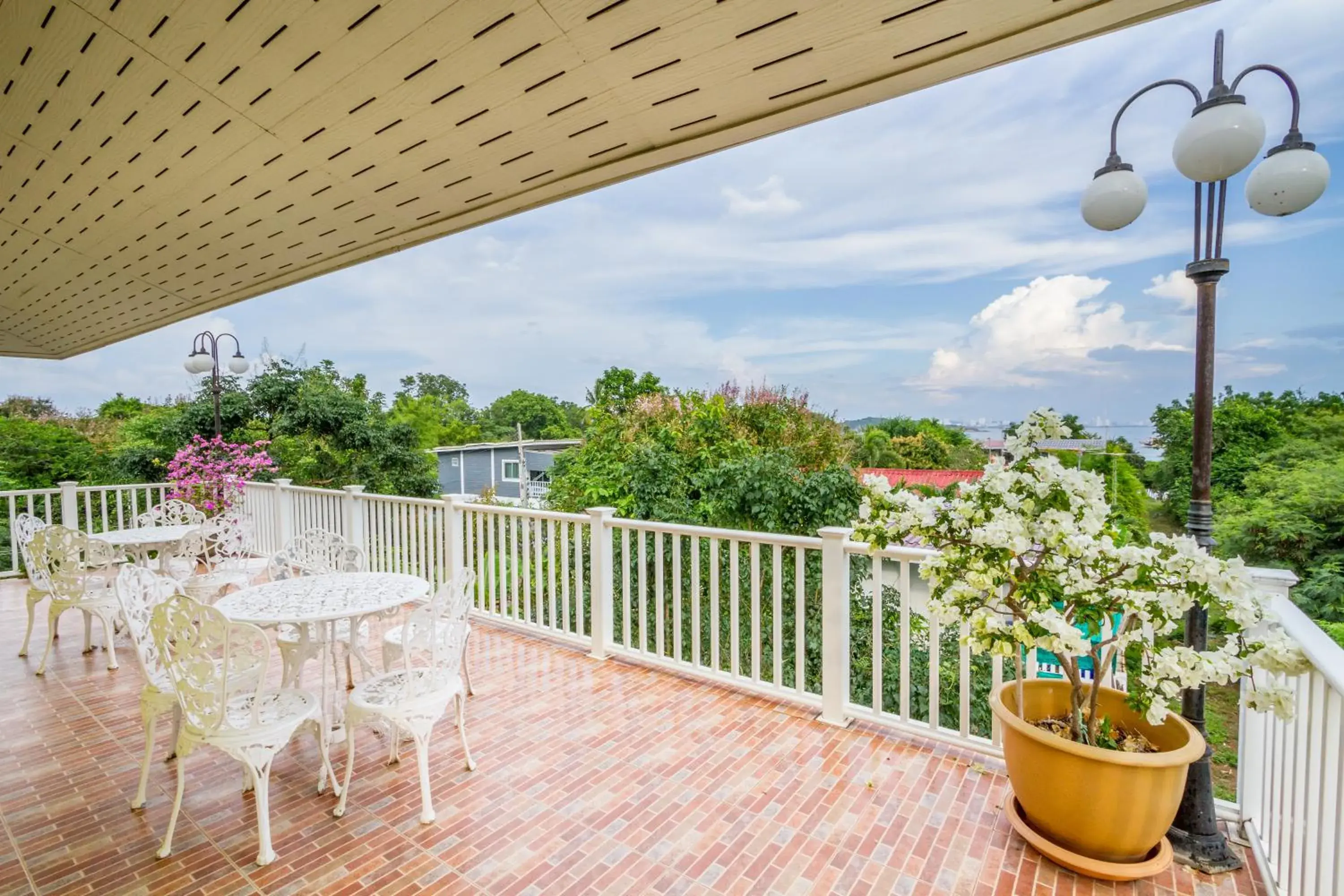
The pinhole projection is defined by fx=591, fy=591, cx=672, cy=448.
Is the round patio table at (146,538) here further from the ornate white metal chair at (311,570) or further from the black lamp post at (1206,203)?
the black lamp post at (1206,203)

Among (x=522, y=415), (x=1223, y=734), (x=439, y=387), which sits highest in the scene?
(x=439, y=387)

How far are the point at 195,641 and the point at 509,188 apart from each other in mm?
2480

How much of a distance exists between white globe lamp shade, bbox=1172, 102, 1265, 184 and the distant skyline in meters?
0.15

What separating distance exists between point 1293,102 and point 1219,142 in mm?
365

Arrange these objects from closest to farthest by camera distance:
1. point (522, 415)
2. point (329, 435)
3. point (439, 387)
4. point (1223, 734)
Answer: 1. point (1223, 734)
2. point (329, 435)
3. point (522, 415)
4. point (439, 387)

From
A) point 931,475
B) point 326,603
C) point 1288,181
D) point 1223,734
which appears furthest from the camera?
point 931,475

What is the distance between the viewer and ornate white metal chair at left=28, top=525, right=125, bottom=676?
3.83 m

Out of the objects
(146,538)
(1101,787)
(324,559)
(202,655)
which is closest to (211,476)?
(146,538)

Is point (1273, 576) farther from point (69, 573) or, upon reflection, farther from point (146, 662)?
point (69, 573)

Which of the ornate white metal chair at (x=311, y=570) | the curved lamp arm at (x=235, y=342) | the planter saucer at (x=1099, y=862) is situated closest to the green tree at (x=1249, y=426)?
the planter saucer at (x=1099, y=862)

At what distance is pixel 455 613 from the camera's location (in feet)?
8.16

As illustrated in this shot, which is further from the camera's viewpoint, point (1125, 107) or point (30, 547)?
point (30, 547)

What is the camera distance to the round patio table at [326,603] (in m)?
Answer: 2.56

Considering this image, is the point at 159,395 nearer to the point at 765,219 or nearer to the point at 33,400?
the point at 33,400
